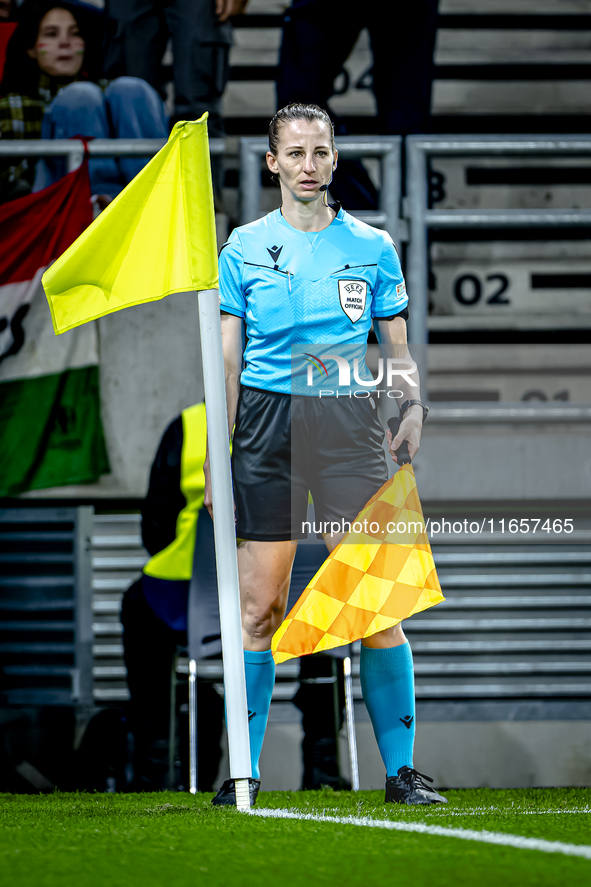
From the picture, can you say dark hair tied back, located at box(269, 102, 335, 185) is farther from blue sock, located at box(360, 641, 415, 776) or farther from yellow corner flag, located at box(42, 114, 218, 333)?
blue sock, located at box(360, 641, 415, 776)

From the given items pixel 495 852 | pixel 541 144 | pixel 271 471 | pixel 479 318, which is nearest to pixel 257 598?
pixel 271 471

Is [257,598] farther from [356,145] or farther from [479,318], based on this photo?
[479,318]

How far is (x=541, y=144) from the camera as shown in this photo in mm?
5113

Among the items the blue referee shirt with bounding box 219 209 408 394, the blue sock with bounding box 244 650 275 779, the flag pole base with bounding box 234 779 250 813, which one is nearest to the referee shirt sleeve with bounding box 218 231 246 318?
the blue referee shirt with bounding box 219 209 408 394

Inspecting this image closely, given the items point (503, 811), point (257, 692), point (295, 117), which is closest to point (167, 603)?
point (257, 692)

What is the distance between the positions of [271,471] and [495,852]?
4.64 feet

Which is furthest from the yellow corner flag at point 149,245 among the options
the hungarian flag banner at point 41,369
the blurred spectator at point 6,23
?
the blurred spectator at point 6,23

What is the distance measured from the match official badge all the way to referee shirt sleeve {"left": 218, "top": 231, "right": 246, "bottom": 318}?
1.03ft

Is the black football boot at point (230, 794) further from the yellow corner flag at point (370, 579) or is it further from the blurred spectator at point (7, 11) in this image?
the blurred spectator at point (7, 11)

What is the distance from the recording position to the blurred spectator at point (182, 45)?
550 cm

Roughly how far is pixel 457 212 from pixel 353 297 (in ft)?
6.55

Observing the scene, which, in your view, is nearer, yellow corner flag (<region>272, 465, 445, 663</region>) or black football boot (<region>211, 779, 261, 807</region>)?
black football boot (<region>211, 779, 261, 807</region>)

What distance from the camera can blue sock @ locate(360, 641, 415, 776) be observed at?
3.21 metres

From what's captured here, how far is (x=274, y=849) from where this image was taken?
2273mm
